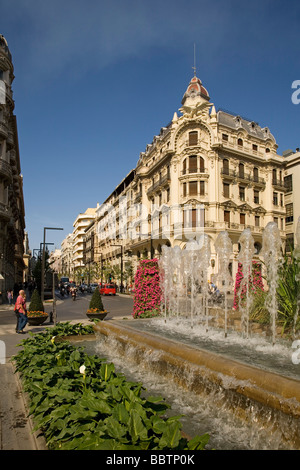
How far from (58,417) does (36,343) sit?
161 inches

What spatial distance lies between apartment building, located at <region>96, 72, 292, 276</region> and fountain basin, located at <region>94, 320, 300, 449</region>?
89.0ft

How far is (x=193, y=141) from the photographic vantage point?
3688cm

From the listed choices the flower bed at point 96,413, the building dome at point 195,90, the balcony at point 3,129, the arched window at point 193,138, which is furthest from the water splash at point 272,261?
the building dome at point 195,90

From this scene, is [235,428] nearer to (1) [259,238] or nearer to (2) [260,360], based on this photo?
(2) [260,360]

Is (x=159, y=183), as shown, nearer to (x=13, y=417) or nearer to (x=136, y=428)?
(x=13, y=417)

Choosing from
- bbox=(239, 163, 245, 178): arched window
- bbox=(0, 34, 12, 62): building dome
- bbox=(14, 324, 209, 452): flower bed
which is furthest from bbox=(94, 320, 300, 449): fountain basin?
bbox=(239, 163, 245, 178): arched window

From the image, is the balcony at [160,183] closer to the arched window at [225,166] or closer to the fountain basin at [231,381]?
the arched window at [225,166]

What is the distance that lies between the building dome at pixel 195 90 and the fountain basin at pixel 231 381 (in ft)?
127

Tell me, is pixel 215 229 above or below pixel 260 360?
above

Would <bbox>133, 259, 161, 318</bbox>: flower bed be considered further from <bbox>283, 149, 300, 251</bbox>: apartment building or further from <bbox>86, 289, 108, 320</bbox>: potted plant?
<bbox>283, 149, 300, 251</bbox>: apartment building

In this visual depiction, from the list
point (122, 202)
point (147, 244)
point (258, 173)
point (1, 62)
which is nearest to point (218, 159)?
point (258, 173)

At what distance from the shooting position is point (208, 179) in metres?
36.7

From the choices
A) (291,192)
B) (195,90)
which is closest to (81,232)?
(195,90)

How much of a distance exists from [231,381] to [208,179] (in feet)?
112
